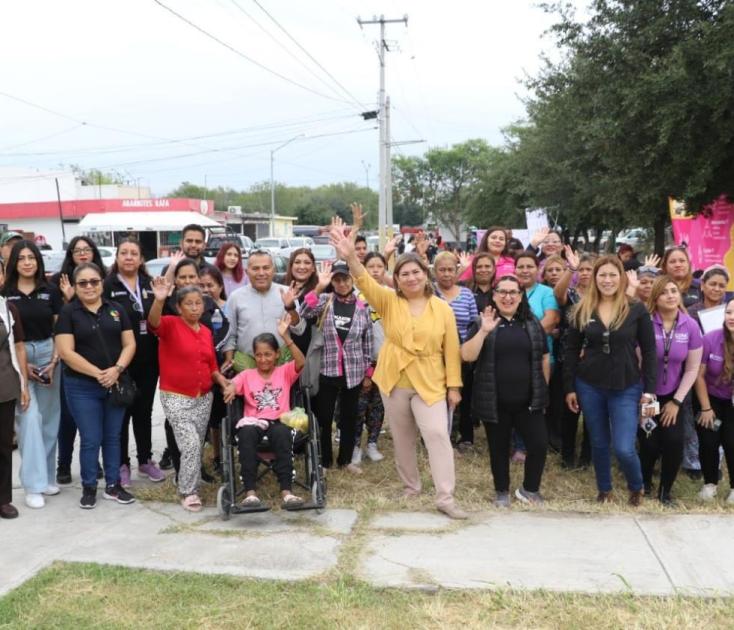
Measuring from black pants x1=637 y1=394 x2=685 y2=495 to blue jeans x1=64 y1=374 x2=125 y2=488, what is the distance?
393cm

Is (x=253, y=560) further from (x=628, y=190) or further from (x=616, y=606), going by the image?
(x=628, y=190)

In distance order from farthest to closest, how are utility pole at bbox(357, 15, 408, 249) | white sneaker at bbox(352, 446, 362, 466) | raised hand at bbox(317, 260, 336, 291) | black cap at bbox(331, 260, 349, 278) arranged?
utility pole at bbox(357, 15, 408, 249) → white sneaker at bbox(352, 446, 362, 466) → black cap at bbox(331, 260, 349, 278) → raised hand at bbox(317, 260, 336, 291)

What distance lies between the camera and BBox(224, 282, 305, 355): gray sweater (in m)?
5.74

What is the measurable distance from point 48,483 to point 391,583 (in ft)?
9.86

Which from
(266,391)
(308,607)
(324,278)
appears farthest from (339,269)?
(308,607)

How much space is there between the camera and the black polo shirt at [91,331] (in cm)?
521

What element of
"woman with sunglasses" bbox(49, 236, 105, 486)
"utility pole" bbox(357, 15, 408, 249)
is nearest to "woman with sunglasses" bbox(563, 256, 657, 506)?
"woman with sunglasses" bbox(49, 236, 105, 486)

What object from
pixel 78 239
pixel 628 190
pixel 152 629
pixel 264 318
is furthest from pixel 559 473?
pixel 628 190

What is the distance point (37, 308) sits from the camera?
Answer: 221 inches

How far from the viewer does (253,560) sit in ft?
14.4

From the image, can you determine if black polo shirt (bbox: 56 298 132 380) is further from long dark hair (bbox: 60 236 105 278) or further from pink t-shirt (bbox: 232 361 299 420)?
pink t-shirt (bbox: 232 361 299 420)

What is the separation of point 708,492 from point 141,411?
4.48 meters

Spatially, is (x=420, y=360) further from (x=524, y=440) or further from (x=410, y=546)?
(x=410, y=546)

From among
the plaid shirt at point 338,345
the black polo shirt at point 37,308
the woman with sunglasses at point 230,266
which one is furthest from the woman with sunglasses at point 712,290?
the black polo shirt at point 37,308
